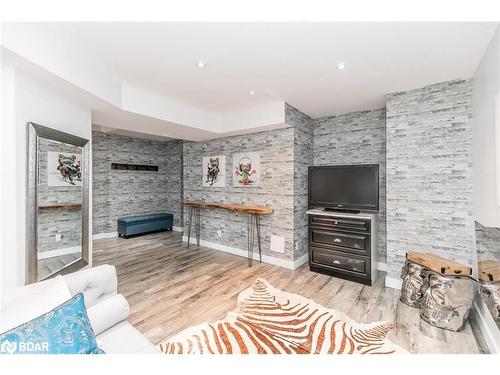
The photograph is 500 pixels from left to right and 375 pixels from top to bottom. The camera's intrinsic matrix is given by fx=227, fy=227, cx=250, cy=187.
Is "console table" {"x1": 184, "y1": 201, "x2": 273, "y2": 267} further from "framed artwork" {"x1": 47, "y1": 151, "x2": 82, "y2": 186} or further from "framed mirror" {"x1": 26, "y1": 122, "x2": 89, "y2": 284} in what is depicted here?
"framed artwork" {"x1": 47, "y1": 151, "x2": 82, "y2": 186}

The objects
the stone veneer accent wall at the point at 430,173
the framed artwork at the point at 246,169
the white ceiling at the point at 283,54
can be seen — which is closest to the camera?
Result: the white ceiling at the point at 283,54

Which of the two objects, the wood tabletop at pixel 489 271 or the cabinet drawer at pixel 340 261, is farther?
the cabinet drawer at pixel 340 261

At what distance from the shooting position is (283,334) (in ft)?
6.64

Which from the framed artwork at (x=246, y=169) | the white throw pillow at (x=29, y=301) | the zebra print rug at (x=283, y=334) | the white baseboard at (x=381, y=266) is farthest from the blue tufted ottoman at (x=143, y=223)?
the white baseboard at (x=381, y=266)

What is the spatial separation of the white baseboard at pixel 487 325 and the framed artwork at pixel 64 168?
3919 mm

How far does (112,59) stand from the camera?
2.18 meters

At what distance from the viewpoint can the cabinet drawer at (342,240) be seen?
3.04m

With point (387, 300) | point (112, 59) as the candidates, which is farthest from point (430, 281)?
point (112, 59)

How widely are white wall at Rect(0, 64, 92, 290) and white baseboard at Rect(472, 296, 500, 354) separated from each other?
Answer: 366cm

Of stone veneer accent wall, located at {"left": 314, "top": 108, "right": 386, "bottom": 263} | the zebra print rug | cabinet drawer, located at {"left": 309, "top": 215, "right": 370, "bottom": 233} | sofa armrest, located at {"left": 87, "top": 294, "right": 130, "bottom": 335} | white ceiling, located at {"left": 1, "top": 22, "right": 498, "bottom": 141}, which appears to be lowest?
the zebra print rug

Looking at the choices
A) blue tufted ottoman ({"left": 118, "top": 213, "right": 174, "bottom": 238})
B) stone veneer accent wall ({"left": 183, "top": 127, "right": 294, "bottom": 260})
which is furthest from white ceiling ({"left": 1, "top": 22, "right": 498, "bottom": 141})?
blue tufted ottoman ({"left": 118, "top": 213, "right": 174, "bottom": 238})

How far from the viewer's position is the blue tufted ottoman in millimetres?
5344

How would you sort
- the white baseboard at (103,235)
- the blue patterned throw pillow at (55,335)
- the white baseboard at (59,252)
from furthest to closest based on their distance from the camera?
1. the white baseboard at (103,235)
2. the white baseboard at (59,252)
3. the blue patterned throw pillow at (55,335)

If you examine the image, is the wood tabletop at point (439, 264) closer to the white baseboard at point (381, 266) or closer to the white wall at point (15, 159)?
the white baseboard at point (381, 266)
